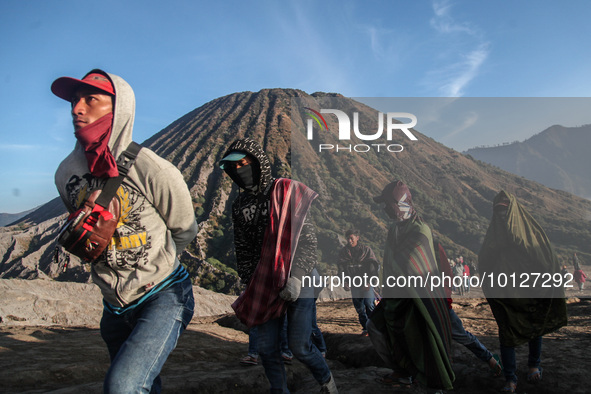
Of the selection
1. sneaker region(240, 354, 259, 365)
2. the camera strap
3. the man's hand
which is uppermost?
the camera strap

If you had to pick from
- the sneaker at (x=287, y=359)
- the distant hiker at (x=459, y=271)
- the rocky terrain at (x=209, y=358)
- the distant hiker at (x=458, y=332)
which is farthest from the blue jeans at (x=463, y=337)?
the distant hiker at (x=459, y=271)

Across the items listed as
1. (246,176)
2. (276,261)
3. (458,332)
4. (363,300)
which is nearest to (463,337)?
(458,332)

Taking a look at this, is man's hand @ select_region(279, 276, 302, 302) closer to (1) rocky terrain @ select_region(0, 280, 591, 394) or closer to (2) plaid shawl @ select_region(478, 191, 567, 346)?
(1) rocky terrain @ select_region(0, 280, 591, 394)

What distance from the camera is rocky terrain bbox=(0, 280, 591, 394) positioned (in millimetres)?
2846

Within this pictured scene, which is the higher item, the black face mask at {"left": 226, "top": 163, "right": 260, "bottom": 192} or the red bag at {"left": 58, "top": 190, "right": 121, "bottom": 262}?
the black face mask at {"left": 226, "top": 163, "right": 260, "bottom": 192}

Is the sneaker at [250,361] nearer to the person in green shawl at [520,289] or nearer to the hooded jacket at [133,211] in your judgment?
the person in green shawl at [520,289]

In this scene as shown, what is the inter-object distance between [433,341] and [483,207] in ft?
17.8

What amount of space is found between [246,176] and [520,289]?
2316 millimetres

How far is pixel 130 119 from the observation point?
1711mm

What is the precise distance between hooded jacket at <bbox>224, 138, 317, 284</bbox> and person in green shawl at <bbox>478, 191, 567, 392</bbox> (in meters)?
1.72

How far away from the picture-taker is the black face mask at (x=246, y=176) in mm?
2172

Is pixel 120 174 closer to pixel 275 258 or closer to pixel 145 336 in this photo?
pixel 145 336

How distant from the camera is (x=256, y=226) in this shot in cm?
220

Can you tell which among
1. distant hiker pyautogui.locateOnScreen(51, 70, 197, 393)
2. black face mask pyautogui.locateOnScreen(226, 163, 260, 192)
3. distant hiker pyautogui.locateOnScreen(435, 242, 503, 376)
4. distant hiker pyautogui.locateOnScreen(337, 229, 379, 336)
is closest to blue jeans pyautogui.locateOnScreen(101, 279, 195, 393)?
distant hiker pyautogui.locateOnScreen(51, 70, 197, 393)
